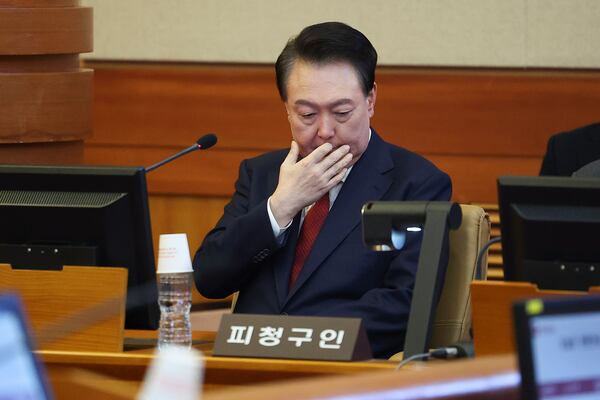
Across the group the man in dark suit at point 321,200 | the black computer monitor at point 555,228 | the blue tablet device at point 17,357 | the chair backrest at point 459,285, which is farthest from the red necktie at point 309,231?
the blue tablet device at point 17,357

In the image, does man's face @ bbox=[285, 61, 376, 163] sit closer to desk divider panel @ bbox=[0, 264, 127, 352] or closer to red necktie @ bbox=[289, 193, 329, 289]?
red necktie @ bbox=[289, 193, 329, 289]

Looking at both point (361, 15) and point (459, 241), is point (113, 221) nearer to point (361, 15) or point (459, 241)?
point (459, 241)

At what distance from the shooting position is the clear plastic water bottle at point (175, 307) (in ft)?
7.93

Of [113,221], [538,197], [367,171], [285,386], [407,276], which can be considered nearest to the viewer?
[285,386]

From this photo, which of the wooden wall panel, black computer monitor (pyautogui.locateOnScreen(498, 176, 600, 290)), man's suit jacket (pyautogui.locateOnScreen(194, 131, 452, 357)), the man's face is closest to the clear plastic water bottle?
man's suit jacket (pyautogui.locateOnScreen(194, 131, 452, 357))

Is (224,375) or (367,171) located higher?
(367,171)

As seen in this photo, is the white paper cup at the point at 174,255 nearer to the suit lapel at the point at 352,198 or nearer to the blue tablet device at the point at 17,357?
the suit lapel at the point at 352,198

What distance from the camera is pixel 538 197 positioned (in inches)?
80.0

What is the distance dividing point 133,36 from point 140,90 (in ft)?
0.74

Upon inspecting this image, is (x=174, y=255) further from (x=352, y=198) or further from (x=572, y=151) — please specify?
(x=572, y=151)

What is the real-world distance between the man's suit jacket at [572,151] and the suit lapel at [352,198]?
0.85 meters

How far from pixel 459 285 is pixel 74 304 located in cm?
88

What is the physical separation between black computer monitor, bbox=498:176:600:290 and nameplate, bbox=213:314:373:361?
324 millimetres

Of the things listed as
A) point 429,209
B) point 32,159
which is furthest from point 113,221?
point 32,159
